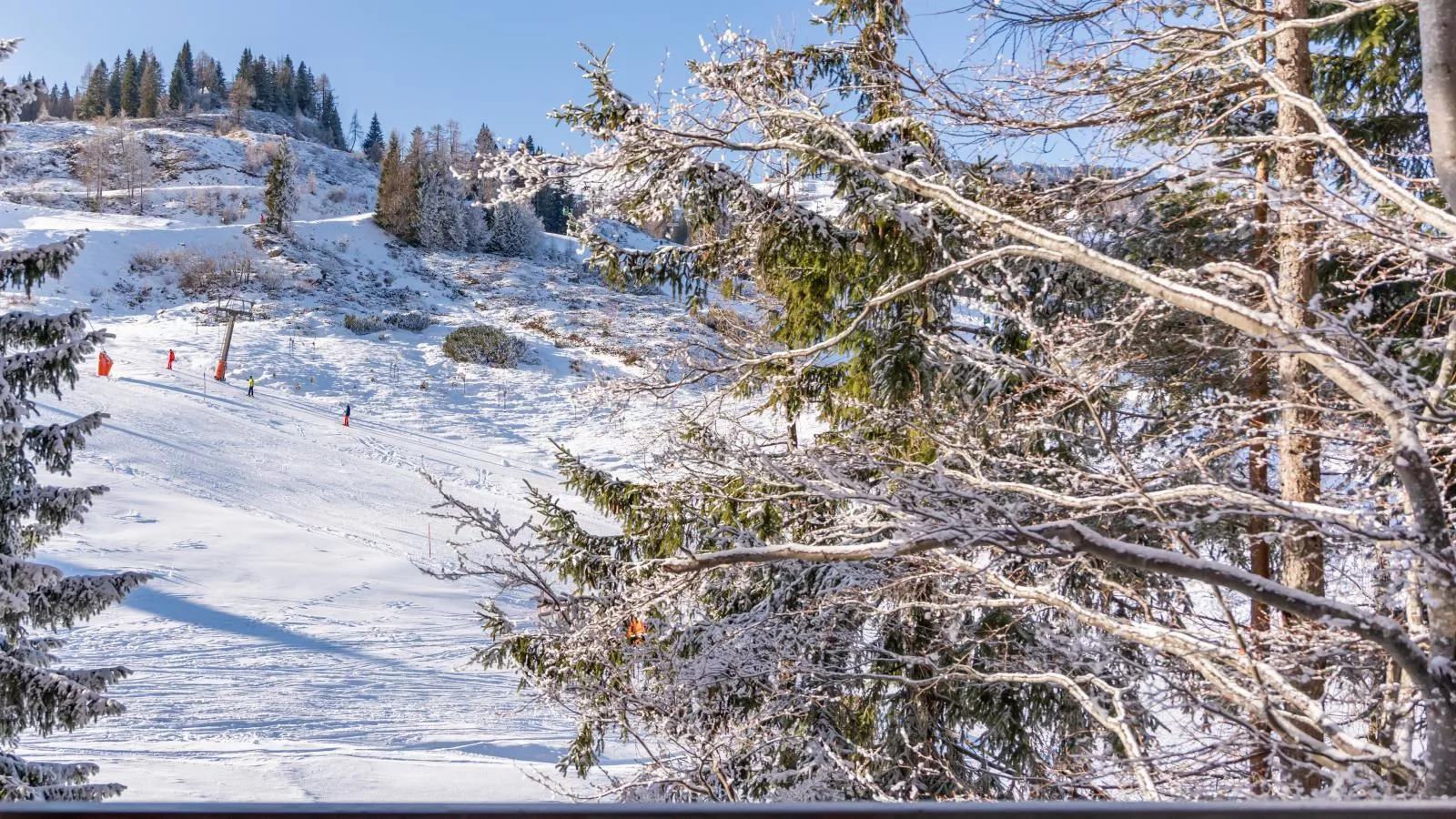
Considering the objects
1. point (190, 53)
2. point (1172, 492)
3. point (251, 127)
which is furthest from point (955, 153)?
point (190, 53)

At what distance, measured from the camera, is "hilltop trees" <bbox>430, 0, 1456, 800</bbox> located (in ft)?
9.36

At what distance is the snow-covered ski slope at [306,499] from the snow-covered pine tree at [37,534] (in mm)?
1001

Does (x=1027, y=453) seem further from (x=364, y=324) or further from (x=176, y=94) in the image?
(x=176, y=94)

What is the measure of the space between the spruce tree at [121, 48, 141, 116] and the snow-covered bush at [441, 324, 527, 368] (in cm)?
7086

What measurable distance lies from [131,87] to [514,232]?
6165cm

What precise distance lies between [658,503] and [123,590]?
401 centimetres

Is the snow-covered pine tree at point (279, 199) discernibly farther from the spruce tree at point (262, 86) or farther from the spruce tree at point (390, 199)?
the spruce tree at point (262, 86)

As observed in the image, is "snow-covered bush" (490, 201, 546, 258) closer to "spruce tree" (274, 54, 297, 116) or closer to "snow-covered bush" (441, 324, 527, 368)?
"snow-covered bush" (441, 324, 527, 368)

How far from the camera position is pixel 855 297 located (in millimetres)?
6188

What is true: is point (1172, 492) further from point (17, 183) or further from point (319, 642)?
point (17, 183)

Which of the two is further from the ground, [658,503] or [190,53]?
[190,53]

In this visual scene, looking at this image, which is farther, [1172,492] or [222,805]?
[1172,492]

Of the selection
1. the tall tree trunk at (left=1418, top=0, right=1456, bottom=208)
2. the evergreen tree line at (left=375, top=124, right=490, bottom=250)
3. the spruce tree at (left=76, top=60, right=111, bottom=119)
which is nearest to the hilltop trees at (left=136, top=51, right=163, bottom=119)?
the spruce tree at (left=76, top=60, right=111, bottom=119)

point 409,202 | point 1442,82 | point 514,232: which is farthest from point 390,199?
point 1442,82
